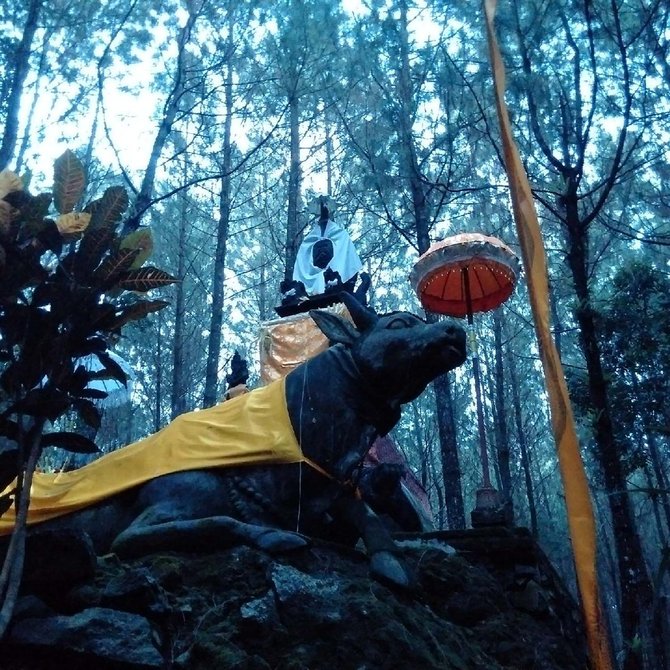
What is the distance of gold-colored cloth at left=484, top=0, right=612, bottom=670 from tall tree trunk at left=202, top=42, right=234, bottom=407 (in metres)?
8.22

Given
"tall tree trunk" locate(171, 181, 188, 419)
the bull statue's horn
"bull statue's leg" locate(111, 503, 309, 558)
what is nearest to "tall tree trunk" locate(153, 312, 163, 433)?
"tall tree trunk" locate(171, 181, 188, 419)

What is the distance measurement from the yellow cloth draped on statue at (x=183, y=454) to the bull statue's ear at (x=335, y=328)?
45 centimetres

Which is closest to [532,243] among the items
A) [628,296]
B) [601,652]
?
[601,652]

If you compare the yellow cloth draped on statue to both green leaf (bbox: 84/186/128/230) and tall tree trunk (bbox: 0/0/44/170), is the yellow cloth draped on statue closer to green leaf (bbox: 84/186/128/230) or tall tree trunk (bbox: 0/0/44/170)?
green leaf (bbox: 84/186/128/230)

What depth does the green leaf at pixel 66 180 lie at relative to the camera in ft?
9.24

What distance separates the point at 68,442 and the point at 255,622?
102cm

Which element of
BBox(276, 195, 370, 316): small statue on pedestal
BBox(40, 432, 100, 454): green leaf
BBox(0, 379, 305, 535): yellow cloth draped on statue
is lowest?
BBox(40, 432, 100, 454): green leaf

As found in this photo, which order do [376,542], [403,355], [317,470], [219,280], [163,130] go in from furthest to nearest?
[219,280] → [163,130] → [403,355] → [317,470] → [376,542]

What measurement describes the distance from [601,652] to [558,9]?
5.92 metres

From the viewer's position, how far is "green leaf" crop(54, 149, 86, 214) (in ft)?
9.24

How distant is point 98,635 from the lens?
7.08 feet

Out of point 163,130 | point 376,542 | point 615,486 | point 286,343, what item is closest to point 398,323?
point 376,542

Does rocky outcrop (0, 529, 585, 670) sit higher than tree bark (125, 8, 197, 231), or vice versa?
tree bark (125, 8, 197, 231)

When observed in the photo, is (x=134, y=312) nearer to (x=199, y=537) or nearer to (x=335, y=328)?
(x=199, y=537)
